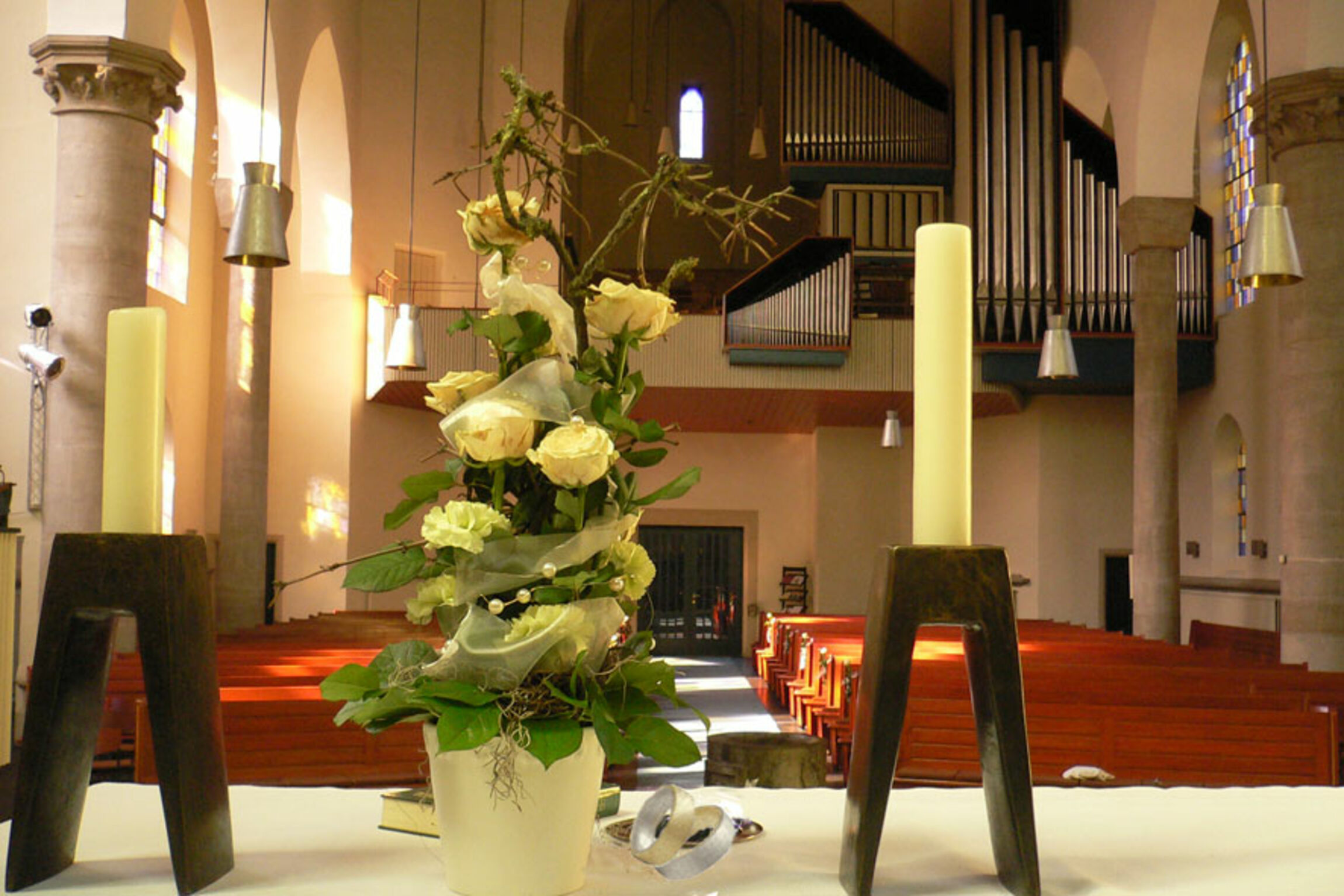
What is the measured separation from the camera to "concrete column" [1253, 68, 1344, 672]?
30.4 feet

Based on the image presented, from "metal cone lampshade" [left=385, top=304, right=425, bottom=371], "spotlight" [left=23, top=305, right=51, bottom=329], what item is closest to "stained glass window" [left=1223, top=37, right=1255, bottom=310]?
"metal cone lampshade" [left=385, top=304, right=425, bottom=371]

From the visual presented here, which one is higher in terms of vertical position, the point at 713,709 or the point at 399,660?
the point at 399,660

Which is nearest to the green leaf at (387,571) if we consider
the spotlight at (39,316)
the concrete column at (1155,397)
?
the spotlight at (39,316)

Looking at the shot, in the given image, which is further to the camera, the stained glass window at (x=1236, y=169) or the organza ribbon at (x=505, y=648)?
the stained glass window at (x=1236, y=169)

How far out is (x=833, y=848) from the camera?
1.56m

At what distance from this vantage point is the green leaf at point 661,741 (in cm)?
130

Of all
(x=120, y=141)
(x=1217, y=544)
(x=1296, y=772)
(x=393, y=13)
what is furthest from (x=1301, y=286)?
(x=393, y=13)

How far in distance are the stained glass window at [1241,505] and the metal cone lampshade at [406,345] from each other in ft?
29.7

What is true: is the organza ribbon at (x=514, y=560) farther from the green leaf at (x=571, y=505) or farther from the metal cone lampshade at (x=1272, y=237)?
the metal cone lampshade at (x=1272, y=237)

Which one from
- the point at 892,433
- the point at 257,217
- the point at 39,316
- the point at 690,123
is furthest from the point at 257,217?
the point at 690,123

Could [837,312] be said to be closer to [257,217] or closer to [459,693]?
[257,217]

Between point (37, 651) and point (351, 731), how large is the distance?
15.4 ft

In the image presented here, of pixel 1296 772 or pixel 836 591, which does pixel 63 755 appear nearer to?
pixel 1296 772

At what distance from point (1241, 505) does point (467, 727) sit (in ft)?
49.5
